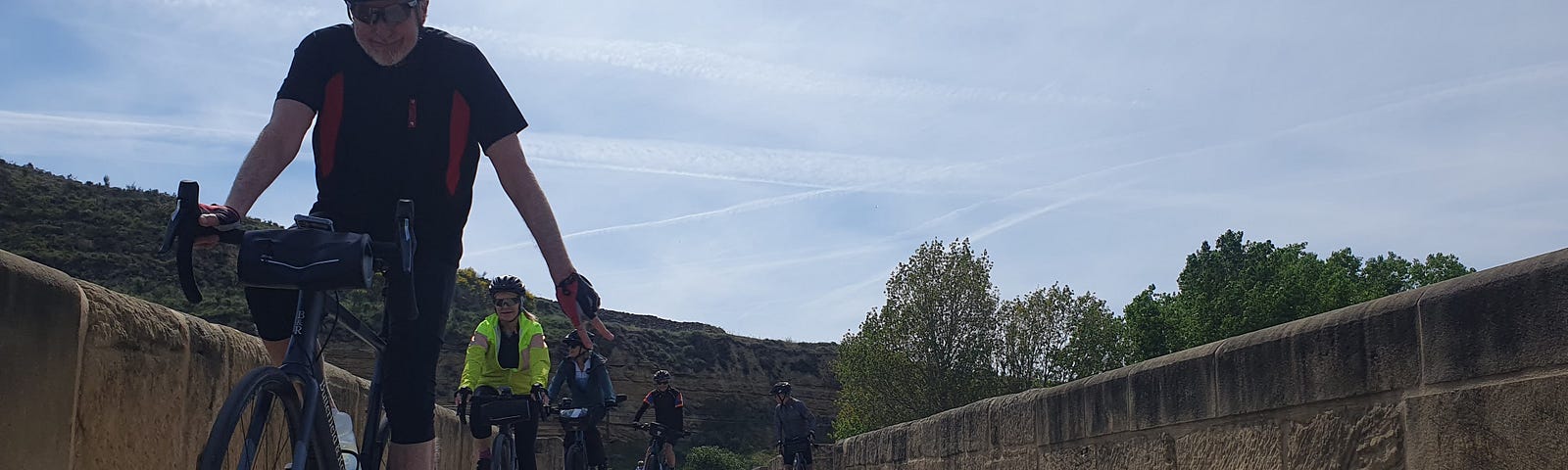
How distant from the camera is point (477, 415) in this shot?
5785mm

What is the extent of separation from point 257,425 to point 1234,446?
103 inches

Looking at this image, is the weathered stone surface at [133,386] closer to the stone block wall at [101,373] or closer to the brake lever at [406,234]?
the stone block wall at [101,373]

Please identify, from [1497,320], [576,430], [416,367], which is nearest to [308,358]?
[416,367]

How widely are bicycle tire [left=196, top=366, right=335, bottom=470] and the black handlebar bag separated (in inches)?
6.0

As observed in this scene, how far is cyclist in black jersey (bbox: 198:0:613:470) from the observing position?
2.84 m

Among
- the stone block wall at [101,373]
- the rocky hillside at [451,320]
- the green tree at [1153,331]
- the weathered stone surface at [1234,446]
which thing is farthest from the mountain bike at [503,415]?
the green tree at [1153,331]

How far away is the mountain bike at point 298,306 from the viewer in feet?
7.36

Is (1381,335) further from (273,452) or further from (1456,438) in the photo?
(273,452)

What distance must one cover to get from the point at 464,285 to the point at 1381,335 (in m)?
52.6

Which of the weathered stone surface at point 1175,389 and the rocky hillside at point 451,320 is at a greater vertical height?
the rocky hillside at point 451,320

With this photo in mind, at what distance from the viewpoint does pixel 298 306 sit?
2.43 metres

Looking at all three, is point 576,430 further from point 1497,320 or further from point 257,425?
point 1497,320

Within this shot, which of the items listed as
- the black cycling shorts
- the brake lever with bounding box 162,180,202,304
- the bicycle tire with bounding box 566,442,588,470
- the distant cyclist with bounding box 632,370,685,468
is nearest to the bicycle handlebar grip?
the brake lever with bounding box 162,180,202,304

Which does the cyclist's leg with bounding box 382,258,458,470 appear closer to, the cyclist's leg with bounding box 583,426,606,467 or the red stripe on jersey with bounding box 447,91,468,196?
the red stripe on jersey with bounding box 447,91,468,196
